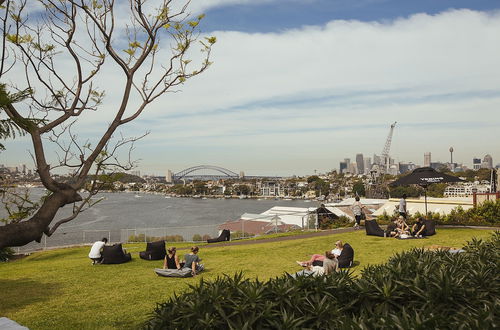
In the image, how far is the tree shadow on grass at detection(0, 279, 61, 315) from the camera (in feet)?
29.4

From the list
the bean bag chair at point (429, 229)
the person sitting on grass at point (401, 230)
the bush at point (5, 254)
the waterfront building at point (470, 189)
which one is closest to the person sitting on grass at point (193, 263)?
the person sitting on grass at point (401, 230)

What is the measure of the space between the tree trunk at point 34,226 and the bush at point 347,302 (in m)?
1.68

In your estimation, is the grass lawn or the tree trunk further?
the grass lawn

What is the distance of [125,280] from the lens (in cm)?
1113

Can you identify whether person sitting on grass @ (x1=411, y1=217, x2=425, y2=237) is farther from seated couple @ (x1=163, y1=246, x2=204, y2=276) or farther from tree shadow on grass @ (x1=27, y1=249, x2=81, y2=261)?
tree shadow on grass @ (x1=27, y1=249, x2=81, y2=261)

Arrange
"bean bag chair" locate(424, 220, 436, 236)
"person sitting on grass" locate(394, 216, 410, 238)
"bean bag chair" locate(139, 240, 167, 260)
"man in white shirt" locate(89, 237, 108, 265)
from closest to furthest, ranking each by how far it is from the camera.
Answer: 1. "man in white shirt" locate(89, 237, 108, 265)
2. "bean bag chair" locate(139, 240, 167, 260)
3. "person sitting on grass" locate(394, 216, 410, 238)
4. "bean bag chair" locate(424, 220, 436, 236)

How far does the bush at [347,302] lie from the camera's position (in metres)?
4.17

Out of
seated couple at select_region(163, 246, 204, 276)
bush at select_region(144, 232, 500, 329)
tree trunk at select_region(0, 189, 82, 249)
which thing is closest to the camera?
tree trunk at select_region(0, 189, 82, 249)

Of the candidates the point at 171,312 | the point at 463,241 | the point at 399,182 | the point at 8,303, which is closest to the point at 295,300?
the point at 171,312

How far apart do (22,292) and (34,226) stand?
813 centimetres

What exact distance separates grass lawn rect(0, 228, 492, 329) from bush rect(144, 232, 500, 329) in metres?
3.33

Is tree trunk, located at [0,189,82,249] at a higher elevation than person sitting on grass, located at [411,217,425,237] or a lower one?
higher

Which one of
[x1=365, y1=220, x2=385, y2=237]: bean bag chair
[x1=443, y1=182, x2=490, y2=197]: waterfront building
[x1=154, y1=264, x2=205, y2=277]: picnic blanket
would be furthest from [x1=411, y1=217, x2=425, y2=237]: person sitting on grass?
[x1=443, y1=182, x2=490, y2=197]: waterfront building

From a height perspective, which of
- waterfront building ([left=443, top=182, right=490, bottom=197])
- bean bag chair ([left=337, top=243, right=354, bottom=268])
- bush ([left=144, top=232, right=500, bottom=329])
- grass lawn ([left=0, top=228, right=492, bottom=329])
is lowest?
waterfront building ([left=443, top=182, right=490, bottom=197])
